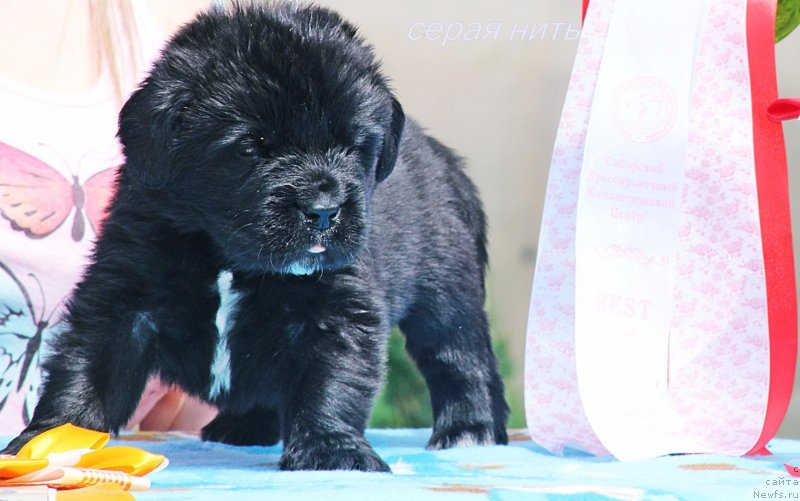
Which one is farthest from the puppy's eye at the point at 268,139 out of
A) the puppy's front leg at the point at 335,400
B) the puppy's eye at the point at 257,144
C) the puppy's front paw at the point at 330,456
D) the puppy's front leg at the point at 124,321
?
the puppy's front paw at the point at 330,456

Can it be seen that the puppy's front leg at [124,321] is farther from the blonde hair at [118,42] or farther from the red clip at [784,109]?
the red clip at [784,109]

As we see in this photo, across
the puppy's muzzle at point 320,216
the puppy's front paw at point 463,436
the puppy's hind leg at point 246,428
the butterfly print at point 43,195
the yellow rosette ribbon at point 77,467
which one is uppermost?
the butterfly print at point 43,195

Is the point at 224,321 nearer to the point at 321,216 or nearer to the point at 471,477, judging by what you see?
the point at 321,216

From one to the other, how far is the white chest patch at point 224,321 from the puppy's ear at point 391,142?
39 cm

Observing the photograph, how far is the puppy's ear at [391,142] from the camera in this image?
196 cm

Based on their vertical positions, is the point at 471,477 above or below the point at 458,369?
below

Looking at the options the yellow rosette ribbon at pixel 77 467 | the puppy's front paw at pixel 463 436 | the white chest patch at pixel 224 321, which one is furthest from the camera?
the puppy's front paw at pixel 463 436

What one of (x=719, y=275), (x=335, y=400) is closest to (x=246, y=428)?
(x=335, y=400)

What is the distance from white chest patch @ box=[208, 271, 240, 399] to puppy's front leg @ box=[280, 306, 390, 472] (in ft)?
0.46

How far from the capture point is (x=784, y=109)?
81.4 inches

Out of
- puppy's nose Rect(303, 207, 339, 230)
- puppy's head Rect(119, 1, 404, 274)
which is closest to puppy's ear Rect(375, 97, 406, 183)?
puppy's head Rect(119, 1, 404, 274)

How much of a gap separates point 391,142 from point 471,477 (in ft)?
2.27

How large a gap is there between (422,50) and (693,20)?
1135 mm

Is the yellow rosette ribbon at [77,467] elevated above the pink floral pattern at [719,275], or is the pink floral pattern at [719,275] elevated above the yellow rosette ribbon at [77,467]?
the pink floral pattern at [719,275]
